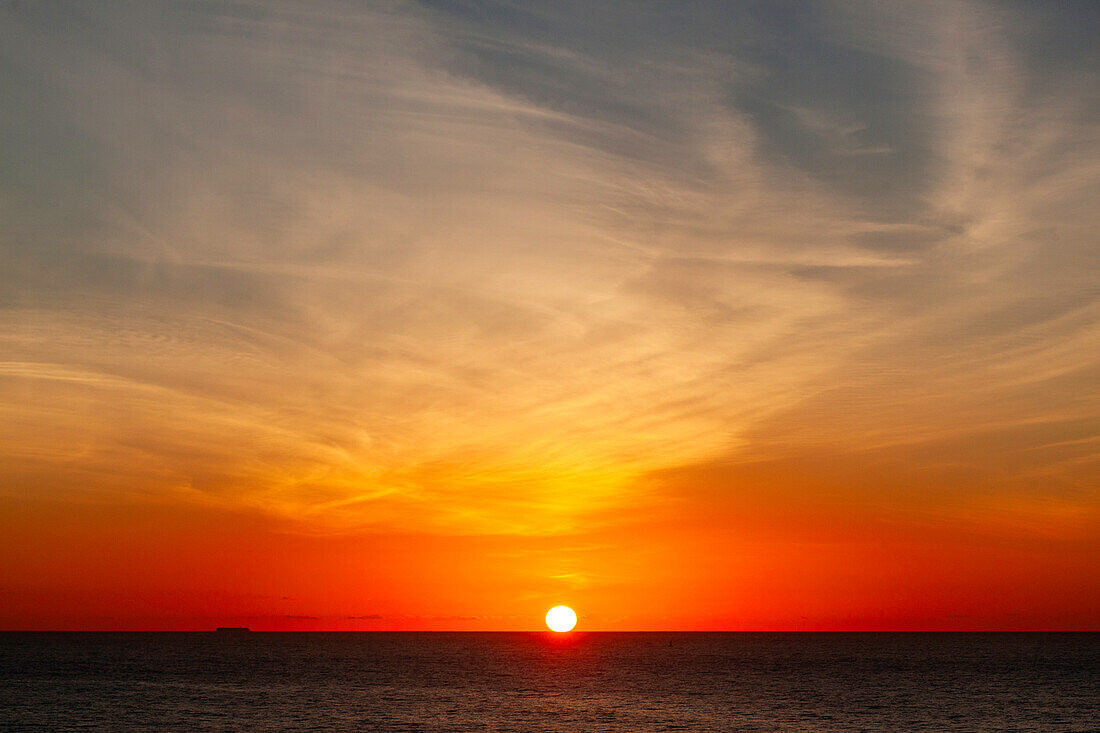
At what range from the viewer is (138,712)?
10344 centimetres

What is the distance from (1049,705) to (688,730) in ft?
197

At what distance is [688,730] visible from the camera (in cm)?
9250

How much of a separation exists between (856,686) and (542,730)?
280ft

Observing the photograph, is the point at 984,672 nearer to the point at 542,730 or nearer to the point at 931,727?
the point at 931,727

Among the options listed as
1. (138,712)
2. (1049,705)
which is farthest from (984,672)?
(138,712)

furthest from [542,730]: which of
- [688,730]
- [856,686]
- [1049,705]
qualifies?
[856,686]

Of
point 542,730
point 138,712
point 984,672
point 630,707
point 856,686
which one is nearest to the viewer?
point 542,730

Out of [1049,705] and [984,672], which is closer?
[1049,705]

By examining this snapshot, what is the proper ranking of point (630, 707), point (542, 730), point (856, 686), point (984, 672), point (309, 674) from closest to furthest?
point (542, 730) < point (630, 707) < point (856, 686) < point (309, 674) < point (984, 672)

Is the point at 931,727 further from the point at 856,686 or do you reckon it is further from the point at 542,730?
the point at 856,686

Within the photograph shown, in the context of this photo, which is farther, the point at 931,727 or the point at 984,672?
the point at 984,672

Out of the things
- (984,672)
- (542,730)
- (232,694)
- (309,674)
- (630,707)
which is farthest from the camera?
(984,672)

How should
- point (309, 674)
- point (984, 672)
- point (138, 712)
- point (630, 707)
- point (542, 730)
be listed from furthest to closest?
1. point (984, 672)
2. point (309, 674)
3. point (630, 707)
4. point (138, 712)
5. point (542, 730)

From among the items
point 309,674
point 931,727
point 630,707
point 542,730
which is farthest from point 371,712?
point 309,674
